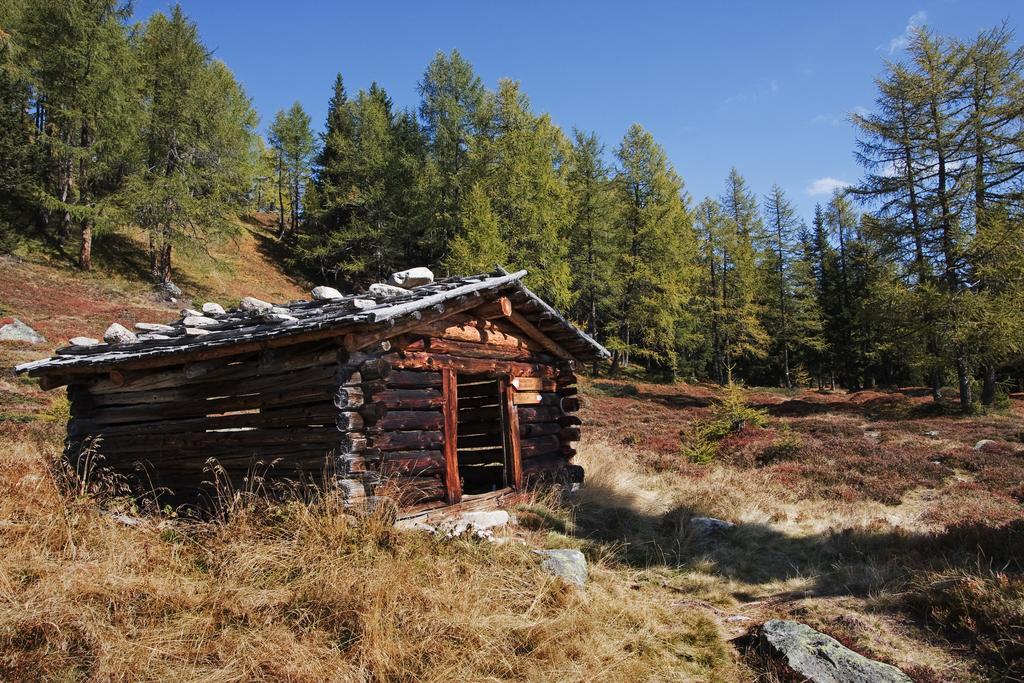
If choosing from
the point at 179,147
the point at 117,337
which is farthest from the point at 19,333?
the point at 179,147

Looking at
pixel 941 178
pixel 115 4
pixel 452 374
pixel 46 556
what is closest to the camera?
pixel 46 556

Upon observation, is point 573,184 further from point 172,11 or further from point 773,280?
point 172,11

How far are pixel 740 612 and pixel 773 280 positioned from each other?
42.3 metres

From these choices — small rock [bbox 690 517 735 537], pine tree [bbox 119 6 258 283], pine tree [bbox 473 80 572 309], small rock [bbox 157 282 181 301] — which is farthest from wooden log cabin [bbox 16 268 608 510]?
pine tree [bbox 119 6 258 283]

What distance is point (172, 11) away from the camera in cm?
3067

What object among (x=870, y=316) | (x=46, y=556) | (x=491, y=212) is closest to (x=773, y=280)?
(x=870, y=316)

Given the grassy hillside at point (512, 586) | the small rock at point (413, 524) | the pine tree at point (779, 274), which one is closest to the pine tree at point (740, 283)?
the pine tree at point (779, 274)

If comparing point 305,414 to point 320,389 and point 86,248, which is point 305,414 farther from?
point 86,248

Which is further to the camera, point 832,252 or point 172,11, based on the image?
point 832,252

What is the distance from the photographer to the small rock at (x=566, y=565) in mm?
5824

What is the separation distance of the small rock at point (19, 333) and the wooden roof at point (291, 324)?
11.9m

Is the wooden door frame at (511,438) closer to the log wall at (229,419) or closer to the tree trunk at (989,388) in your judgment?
the log wall at (229,419)

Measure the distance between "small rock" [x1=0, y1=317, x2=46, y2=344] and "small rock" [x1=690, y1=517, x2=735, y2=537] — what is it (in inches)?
805

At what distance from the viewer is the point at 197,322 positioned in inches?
350
